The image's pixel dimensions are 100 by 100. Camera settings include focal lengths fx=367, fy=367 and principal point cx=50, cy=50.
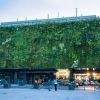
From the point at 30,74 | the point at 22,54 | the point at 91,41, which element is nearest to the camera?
the point at 91,41

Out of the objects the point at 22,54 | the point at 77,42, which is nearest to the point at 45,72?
the point at 22,54

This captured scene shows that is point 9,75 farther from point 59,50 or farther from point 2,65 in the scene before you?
point 59,50

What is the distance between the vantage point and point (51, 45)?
65.4 metres

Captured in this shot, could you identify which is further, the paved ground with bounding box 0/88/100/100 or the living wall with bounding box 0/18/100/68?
the living wall with bounding box 0/18/100/68

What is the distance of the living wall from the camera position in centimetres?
6303

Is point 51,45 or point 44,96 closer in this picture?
point 44,96

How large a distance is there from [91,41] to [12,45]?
1528cm

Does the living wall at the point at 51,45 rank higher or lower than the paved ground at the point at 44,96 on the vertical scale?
higher

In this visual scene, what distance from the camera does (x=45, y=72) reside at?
70.4 metres

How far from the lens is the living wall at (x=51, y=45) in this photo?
63031 millimetres

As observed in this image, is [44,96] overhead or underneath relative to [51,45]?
underneath

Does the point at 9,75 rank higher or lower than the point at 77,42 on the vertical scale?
lower

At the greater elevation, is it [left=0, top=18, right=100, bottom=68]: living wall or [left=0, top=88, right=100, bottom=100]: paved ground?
[left=0, top=18, right=100, bottom=68]: living wall

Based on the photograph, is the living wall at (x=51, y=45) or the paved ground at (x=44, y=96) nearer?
the paved ground at (x=44, y=96)
